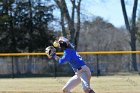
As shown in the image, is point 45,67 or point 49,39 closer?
point 45,67

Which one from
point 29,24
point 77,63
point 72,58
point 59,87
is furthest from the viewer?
point 29,24

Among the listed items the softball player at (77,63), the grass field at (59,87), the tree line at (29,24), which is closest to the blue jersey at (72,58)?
the softball player at (77,63)

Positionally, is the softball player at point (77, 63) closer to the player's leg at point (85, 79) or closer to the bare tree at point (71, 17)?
Answer: the player's leg at point (85, 79)

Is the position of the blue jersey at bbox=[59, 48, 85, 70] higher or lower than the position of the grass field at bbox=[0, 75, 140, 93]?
higher

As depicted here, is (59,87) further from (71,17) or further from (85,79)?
(71,17)

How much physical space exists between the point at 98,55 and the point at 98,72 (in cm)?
181

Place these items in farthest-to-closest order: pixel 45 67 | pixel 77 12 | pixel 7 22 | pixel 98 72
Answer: pixel 77 12
pixel 7 22
pixel 45 67
pixel 98 72

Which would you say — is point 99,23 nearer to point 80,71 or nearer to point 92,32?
point 92,32

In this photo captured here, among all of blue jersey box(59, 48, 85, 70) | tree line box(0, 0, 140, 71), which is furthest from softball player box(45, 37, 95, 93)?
tree line box(0, 0, 140, 71)

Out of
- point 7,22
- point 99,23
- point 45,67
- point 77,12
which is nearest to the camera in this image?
point 45,67

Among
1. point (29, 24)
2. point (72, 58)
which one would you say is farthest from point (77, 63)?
point (29, 24)

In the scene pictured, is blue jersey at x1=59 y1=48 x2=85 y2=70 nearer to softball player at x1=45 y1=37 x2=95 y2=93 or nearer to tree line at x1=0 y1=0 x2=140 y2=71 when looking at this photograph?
softball player at x1=45 y1=37 x2=95 y2=93

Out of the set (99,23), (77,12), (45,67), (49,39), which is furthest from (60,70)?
(99,23)

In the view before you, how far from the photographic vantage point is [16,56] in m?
33.3
